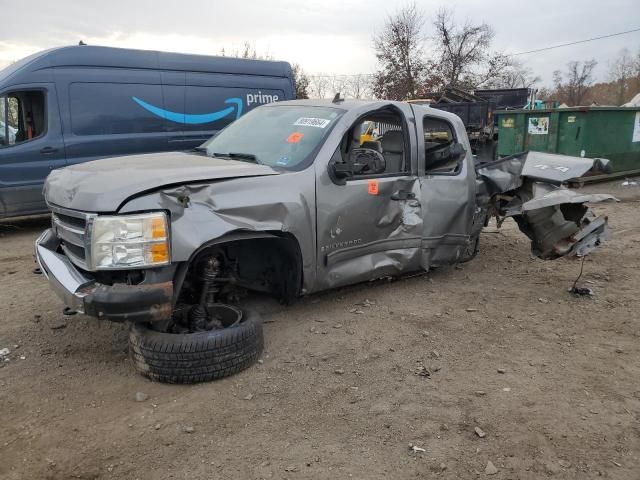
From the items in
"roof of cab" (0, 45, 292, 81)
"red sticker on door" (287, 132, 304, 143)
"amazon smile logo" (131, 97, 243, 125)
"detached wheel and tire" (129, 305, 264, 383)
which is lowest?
"detached wheel and tire" (129, 305, 264, 383)

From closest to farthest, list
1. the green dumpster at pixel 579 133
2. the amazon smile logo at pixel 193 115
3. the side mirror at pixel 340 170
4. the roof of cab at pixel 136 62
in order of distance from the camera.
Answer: the side mirror at pixel 340 170, the roof of cab at pixel 136 62, the amazon smile logo at pixel 193 115, the green dumpster at pixel 579 133

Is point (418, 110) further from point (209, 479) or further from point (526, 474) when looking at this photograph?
point (209, 479)

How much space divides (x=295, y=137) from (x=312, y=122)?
228mm

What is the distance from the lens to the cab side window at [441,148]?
5.08 meters

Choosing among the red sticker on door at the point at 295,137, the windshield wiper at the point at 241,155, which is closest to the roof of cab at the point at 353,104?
the red sticker on door at the point at 295,137

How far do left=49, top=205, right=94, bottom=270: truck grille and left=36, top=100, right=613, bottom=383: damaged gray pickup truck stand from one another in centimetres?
1

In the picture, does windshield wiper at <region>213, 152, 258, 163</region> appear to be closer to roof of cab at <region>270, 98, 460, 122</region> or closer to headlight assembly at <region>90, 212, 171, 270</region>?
roof of cab at <region>270, 98, 460, 122</region>

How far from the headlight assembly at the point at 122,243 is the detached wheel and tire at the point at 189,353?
0.50 metres

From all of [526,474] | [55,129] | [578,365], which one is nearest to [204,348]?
[526,474]

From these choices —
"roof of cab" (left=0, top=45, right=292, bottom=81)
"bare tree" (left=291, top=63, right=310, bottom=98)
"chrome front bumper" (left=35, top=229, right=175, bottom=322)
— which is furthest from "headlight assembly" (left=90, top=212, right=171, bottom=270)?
"bare tree" (left=291, top=63, right=310, bottom=98)

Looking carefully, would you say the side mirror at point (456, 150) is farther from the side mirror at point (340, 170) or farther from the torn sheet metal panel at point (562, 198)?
the side mirror at point (340, 170)

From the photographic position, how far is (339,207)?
420 centimetres

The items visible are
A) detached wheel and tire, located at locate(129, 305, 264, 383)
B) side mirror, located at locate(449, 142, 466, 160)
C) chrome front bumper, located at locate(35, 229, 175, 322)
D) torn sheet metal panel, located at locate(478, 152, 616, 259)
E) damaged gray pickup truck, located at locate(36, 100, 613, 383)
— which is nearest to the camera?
chrome front bumper, located at locate(35, 229, 175, 322)

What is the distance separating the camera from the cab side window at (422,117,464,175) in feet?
16.7
